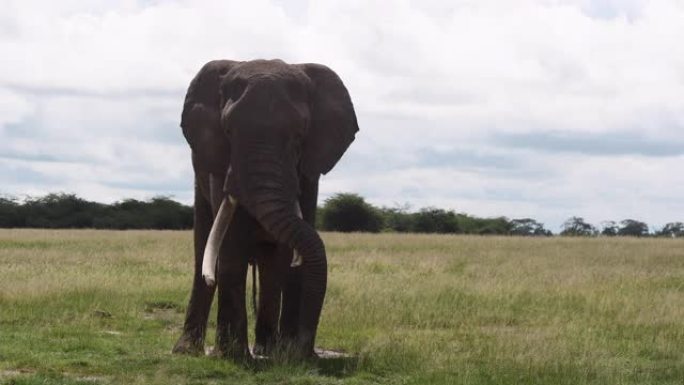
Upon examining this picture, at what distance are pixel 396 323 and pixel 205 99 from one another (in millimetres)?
5383

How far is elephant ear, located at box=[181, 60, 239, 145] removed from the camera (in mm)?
12383

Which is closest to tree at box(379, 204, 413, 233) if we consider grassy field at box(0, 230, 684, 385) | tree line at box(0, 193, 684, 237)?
tree line at box(0, 193, 684, 237)

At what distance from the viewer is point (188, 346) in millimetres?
13086

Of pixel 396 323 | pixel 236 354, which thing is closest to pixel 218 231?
pixel 236 354

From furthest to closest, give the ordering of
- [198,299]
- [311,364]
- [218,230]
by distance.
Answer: [198,299] < [218,230] < [311,364]

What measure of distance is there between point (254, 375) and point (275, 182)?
5.99 ft

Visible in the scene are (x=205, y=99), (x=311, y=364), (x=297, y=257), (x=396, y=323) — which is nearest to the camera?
(x=297, y=257)

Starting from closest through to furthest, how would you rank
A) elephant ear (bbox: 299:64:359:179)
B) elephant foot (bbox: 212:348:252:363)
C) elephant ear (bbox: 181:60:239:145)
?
1. elephant foot (bbox: 212:348:252:363)
2. elephant ear (bbox: 299:64:359:179)
3. elephant ear (bbox: 181:60:239:145)

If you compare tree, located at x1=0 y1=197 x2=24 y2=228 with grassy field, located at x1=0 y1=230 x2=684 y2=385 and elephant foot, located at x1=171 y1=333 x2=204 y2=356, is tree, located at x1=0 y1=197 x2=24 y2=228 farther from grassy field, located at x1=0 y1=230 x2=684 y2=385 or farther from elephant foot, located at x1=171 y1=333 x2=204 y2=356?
elephant foot, located at x1=171 y1=333 x2=204 y2=356

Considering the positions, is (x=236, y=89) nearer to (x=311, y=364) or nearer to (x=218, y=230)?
(x=218, y=230)

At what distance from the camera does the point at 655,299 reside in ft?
62.8

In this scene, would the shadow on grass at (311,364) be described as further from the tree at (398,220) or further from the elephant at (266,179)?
the tree at (398,220)

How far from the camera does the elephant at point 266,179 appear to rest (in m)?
11.3

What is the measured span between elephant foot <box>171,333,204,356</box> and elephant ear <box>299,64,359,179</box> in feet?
7.94
